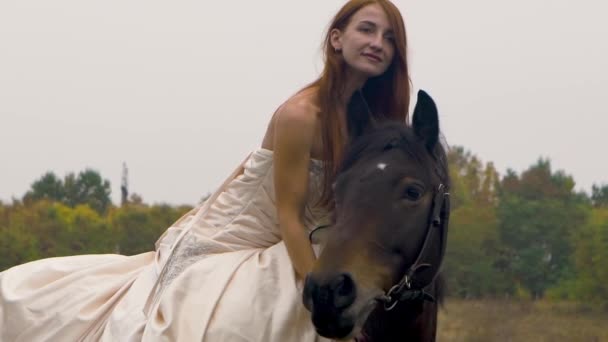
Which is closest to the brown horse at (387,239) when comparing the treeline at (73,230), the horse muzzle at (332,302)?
the horse muzzle at (332,302)

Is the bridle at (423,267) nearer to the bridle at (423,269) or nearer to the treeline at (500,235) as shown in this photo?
the bridle at (423,269)

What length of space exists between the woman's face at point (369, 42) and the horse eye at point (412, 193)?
0.90 metres

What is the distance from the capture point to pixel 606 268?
31.5 meters

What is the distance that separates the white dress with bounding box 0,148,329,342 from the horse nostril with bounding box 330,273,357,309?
617 mm

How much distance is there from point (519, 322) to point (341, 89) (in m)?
19.2

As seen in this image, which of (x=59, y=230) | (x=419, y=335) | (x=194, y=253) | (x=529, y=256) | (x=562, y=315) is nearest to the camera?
(x=419, y=335)

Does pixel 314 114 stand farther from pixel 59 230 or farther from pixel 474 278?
pixel 59 230

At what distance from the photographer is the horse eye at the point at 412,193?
5.15 metres

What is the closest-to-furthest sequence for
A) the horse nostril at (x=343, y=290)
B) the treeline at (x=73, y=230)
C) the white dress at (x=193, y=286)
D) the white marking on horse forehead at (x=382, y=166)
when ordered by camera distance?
the horse nostril at (x=343, y=290) < the white marking on horse forehead at (x=382, y=166) < the white dress at (x=193, y=286) < the treeline at (x=73, y=230)

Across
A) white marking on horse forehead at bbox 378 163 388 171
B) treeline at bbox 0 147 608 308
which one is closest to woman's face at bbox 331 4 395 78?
white marking on horse forehead at bbox 378 163 388 171

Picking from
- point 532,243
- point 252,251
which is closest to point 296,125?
point 252,251

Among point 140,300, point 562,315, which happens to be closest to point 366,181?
point 140,300

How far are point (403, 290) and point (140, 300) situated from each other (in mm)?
1506

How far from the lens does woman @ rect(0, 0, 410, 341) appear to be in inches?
211
